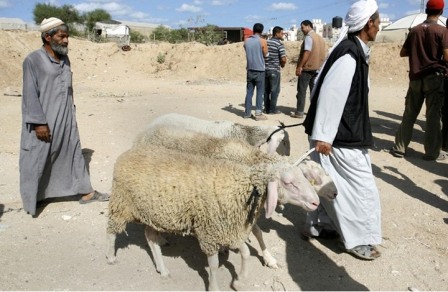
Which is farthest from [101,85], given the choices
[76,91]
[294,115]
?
[294,115]

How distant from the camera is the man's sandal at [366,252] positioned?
11.3ft

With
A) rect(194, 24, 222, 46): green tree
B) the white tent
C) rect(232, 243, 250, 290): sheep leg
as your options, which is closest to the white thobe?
rect(232, 243, 250, 290): sheep leg

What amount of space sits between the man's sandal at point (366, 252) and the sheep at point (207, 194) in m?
1.01

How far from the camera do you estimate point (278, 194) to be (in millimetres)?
2852

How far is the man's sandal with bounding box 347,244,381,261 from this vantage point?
11.3 ft

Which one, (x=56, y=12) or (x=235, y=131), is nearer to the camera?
(x=235, y=131)

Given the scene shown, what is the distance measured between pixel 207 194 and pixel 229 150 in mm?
1038

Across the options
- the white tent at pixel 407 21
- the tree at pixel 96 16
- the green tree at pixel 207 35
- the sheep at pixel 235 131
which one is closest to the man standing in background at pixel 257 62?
the sheep at pixel 235 131

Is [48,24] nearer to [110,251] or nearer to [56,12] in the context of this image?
[110,251]

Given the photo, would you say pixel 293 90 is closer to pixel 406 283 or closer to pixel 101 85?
pixel 101 85

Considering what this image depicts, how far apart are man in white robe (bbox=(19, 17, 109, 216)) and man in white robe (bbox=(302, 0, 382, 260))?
9.14ft

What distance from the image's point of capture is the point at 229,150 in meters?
3.89

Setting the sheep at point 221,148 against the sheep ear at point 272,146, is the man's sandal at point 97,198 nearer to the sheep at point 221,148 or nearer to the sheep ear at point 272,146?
the sheep at point 221,148

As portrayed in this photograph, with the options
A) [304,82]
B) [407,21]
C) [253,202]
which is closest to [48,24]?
[253,202]
